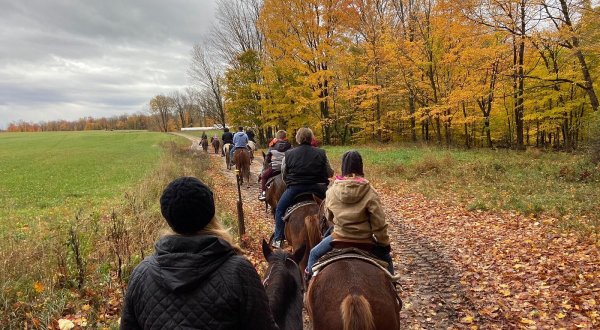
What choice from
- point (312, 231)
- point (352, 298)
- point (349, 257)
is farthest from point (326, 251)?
point (312, 231)

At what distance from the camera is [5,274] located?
5.20 metres

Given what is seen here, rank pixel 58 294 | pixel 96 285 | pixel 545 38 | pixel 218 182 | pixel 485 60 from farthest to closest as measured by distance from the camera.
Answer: pixel 485 60
pixel 218 182
pixel 545 38
pixel 96 285
pixel 58 294

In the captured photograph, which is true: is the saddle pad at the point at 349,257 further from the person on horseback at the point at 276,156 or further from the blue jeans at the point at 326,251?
the person on horseback at the point at 276,156

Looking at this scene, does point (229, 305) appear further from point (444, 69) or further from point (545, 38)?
point (444, 69)

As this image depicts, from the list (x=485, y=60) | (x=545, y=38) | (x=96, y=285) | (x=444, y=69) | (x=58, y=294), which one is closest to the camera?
(x=58, y=294)

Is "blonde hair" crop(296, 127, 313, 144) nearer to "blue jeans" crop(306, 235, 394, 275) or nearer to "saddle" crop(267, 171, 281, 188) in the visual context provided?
"blue jeans" crop(306, 235, 394, 275)

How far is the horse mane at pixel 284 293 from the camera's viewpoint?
296 cm

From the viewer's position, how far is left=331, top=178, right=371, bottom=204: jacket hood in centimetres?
390

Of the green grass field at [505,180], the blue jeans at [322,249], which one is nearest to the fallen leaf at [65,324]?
the blue jeans at [322,249]

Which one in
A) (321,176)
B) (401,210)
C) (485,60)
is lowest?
(401,210)

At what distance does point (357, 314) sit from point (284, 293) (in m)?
0.62

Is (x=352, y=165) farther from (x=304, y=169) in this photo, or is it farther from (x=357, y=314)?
(x=304, y=169)

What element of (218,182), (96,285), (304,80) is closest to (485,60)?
(304,80)

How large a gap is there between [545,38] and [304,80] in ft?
49.9
